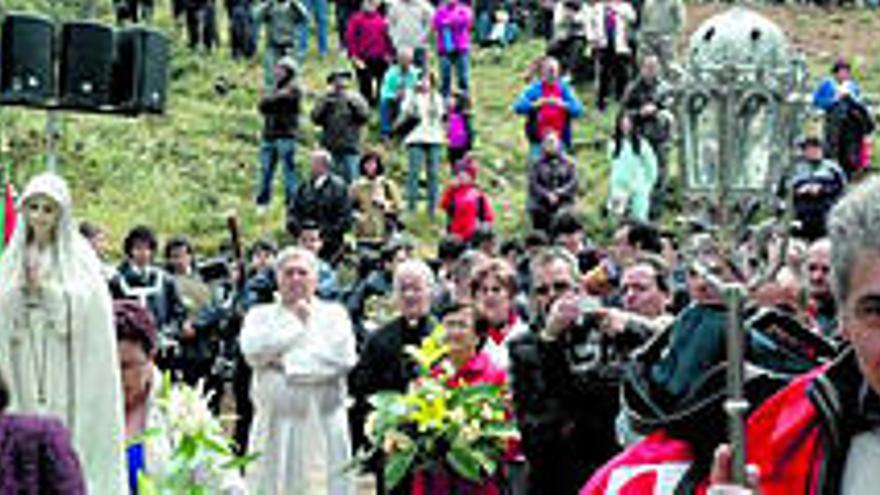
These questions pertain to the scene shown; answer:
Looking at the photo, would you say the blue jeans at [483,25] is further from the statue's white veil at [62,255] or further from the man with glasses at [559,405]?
the statue's white veil at [62,255]

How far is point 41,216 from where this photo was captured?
31.6 feet

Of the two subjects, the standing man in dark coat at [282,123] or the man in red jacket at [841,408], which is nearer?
the man in red jacket at [841,408]

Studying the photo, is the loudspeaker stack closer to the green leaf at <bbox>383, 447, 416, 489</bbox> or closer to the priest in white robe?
the priest in white robe

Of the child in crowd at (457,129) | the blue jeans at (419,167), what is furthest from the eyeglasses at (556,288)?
the child in crowd at (457,129)

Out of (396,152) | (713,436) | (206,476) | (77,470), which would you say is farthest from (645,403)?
(396,152)

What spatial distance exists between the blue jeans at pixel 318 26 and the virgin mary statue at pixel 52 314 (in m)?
20.1

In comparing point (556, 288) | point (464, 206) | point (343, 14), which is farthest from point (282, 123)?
point (556, 288)

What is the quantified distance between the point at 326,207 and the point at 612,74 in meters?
11.2

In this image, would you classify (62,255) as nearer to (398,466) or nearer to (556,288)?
(398,466)

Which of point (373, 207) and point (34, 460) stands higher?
point (373, 207)

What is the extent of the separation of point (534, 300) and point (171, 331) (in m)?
5.70

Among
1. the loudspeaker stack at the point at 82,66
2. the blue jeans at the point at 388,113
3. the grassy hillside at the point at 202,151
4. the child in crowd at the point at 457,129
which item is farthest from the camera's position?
the grassy hillside at the point at 202,151

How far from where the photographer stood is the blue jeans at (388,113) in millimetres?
25672

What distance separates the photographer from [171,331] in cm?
1566
